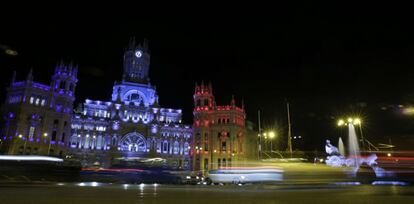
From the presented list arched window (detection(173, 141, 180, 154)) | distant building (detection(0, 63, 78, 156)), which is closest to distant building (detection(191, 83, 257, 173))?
arched window (detection(173, 141, 180, 154))

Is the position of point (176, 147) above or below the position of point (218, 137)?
below

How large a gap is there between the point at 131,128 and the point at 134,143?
186 inches

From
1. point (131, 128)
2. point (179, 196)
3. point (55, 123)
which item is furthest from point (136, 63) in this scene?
point (179, 196)

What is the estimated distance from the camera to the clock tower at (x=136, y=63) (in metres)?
103

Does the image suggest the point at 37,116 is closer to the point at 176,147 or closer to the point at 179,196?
the point at 176,147

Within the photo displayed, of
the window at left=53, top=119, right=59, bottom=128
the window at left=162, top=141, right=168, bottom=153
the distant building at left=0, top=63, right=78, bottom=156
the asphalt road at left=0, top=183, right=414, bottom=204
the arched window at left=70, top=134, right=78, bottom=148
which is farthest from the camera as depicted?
the window at left=162, top=141, right=168, bottom=153

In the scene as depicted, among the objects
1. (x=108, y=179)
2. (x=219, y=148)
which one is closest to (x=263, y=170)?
(x=108, y=179)

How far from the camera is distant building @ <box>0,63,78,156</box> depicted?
228ft

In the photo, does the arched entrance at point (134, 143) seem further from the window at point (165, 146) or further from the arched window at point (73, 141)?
the arched window at point (73, 141)

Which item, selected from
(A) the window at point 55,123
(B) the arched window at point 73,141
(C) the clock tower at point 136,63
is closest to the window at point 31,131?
(A) the window at point 55,123

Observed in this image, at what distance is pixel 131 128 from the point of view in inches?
3546

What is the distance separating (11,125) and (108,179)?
50.7 m

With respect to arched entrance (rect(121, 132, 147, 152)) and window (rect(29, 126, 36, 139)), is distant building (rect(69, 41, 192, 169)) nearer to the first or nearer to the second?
arched entrance (rect(121, 132, 147, 152))

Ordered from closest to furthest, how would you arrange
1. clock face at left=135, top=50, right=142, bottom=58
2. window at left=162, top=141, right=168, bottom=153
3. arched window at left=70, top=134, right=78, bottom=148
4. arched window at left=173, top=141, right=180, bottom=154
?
arched window at left=70, top=134, right=78, bottom=148, window at left=162, top=141, right=168, bottom=153, arched window at left=173, top=141, right=180, bottom=154, clock face at left=135, top=50, right=142, bottom=58
